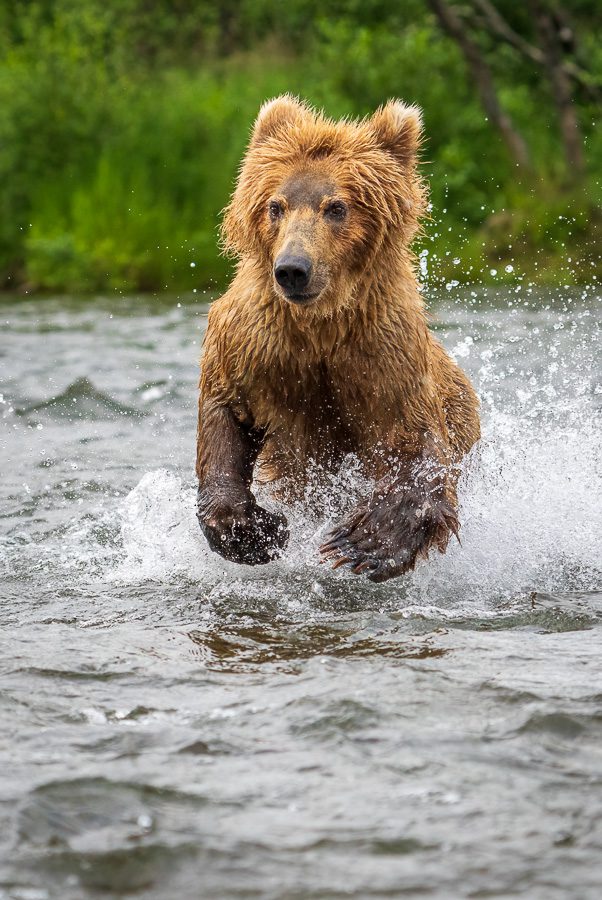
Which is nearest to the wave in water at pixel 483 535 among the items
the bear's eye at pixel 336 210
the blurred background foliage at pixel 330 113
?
the bear's eye at pixel 336 210

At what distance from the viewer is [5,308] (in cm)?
1606

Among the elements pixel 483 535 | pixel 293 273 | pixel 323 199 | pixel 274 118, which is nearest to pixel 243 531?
pixel 293 273

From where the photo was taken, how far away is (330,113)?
19.1m

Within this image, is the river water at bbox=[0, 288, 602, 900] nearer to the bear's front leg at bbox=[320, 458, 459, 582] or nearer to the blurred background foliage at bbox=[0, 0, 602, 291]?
the bear's front leg at bbox=[320, 458, 459, 582]

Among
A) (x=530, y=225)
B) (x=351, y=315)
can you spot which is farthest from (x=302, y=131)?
(x=530, y=225)

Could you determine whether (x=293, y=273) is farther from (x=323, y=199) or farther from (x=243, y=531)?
(x=243, y=531)

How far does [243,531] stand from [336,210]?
1.40m

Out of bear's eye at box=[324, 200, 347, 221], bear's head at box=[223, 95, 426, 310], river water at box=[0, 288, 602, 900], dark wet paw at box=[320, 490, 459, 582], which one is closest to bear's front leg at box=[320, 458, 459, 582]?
dark wet paw at box=[320, 490, 459, 582]

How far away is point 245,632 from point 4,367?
714 centimetres

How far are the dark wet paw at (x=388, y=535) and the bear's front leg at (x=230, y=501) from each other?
277 millimetres

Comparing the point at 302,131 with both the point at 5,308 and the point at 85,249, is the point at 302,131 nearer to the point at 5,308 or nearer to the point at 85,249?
the point at 5,308

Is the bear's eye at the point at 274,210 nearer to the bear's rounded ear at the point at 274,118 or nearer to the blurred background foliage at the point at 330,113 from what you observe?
the bear's rounded ear at the point at 274,118

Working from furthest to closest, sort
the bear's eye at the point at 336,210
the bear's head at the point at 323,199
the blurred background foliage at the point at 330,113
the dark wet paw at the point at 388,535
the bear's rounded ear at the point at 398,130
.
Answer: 1. the blurred background foliage at the point at 330,113
2. the bear's rounded ear at the point at 398,130
3. the dark wet paw at the point at 388,535
4. the bear's eye at the point at 336,210
5. the bear's head at the point at 323,199

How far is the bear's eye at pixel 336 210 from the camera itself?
5.36 meters
